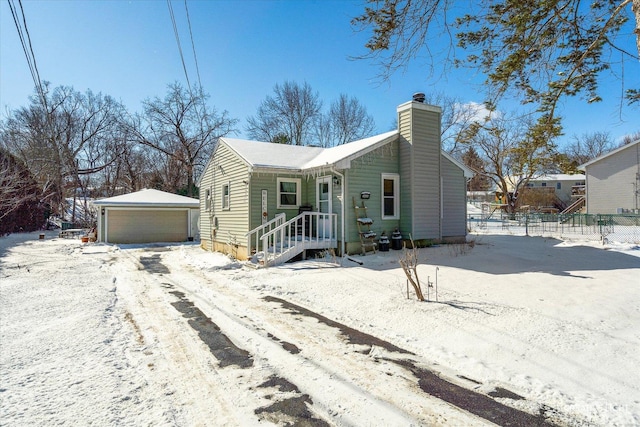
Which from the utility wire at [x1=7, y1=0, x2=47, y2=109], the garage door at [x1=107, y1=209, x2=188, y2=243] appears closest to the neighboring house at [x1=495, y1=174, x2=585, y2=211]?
the garage door at [x1=107, y1=209, x2=188, y2=243]

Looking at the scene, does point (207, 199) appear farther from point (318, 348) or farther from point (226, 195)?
point (318, 348)

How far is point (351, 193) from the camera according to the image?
11.3m

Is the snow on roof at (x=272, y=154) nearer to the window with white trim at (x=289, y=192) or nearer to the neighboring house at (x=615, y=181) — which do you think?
the window with white trim at (x=289, y=192)

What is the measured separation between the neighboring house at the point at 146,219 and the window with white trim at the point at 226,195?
7.17 metres

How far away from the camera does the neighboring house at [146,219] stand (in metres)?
20.0

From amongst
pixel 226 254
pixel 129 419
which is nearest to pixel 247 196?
pixel 226 254

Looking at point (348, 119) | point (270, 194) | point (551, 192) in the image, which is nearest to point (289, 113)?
point (348, 119)

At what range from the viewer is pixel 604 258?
990cm

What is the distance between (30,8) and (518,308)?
11.1m

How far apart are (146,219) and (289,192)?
1212cm

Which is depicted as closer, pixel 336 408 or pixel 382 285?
pixel 336 408

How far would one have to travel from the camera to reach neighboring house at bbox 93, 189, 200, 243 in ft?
65.7

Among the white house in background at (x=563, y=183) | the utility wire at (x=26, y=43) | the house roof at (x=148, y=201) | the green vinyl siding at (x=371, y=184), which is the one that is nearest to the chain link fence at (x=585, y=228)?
the green vinyl siding at (x=371, y=184)

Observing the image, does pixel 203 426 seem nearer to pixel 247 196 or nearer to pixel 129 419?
pixel 129 419
